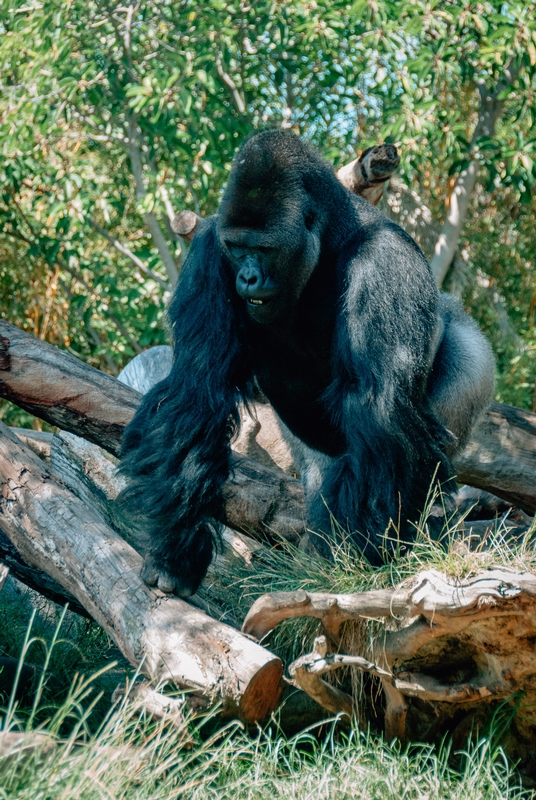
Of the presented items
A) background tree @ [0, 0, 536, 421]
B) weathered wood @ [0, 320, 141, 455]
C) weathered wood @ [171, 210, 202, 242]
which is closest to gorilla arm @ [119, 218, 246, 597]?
weathered wood @ [0, 320, 141, 455]

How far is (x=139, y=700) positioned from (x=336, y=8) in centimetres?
614

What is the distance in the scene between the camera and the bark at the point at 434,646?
250 centimetres


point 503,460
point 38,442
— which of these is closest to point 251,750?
point 503,460

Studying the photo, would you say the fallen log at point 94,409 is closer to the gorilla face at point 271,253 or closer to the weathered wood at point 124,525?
the weathered wood at point 124,525

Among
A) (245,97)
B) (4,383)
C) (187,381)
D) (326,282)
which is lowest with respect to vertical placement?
(4,383)

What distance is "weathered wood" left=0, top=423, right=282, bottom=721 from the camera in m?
2.58

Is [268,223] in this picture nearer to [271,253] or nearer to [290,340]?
[271,253]

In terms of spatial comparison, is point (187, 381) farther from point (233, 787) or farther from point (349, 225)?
point (233, 787)

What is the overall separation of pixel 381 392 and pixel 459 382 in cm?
117

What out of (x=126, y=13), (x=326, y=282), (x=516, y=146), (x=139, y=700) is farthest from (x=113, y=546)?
(x=126, y=13)

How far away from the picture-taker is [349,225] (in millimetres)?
3502

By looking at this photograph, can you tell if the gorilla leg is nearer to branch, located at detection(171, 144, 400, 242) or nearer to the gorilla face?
branch, located at detection(171, 144, 400, 242)

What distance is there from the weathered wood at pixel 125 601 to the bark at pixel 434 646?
16 cm

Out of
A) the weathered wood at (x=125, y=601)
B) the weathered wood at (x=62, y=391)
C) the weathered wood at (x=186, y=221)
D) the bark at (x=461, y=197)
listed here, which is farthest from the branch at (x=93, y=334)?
the weathered wood at (x=125, y=601)
